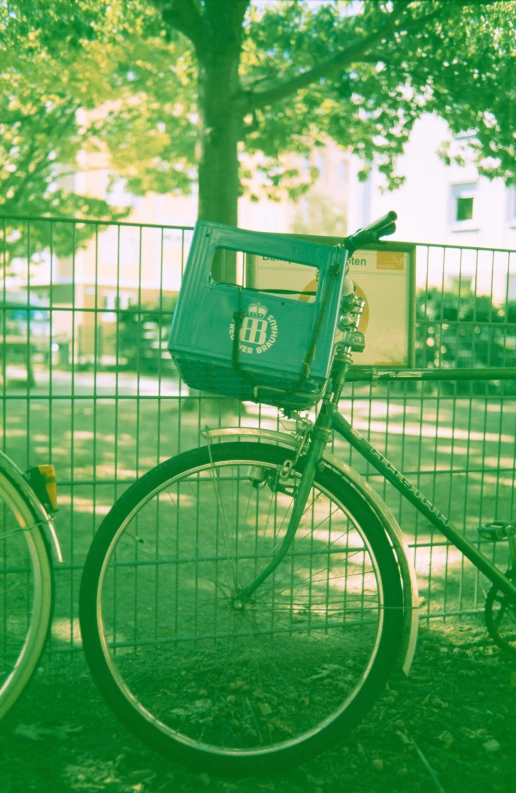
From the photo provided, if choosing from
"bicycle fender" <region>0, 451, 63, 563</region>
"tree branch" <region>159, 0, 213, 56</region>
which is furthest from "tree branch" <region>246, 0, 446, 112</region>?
"bicycle fender" <region>0, 451, 63, 563</region>

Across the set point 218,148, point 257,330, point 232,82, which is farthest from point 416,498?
point 232,82

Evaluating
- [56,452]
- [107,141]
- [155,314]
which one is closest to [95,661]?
[155,314]

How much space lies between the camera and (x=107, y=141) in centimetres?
1365

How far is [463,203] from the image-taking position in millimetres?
26281

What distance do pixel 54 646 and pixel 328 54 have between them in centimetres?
875

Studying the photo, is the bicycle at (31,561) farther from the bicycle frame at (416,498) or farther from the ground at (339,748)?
the bicycle frame at (416,498)

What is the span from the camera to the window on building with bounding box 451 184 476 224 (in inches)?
1021

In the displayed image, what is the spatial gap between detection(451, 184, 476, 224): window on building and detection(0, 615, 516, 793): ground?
79.8ft

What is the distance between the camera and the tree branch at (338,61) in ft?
30.7

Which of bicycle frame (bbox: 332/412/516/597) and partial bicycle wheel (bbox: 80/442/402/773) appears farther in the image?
bicycle frame (bbox: 332/412/516/597)

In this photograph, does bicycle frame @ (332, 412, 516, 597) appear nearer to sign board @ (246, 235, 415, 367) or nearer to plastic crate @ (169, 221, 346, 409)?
plastic crate @ (169, 221, 346, 409)

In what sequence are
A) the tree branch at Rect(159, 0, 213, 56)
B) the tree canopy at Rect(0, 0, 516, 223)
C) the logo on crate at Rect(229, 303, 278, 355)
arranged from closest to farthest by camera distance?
the logo on crate at Rect(229, 303, 278, 355) → the tree branch at Rect(159, 0, 213, 56) → the tree canopy at Rect(0, 0, 516, 223)

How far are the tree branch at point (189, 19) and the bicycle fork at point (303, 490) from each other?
23.0ft

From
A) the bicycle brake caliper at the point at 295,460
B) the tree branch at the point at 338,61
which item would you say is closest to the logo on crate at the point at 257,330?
the bicycle brake caliper at the point at 295,460
